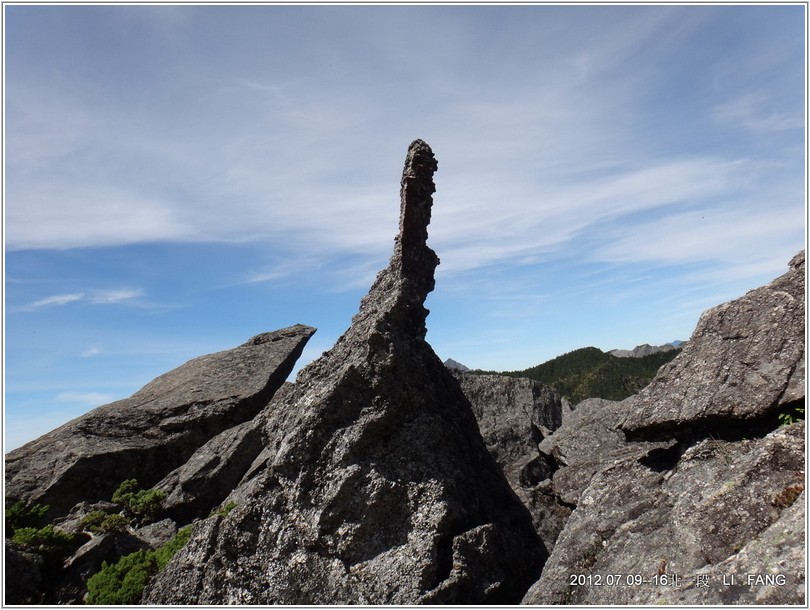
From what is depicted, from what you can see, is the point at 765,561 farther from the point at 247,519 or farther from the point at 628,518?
the point at 247,519

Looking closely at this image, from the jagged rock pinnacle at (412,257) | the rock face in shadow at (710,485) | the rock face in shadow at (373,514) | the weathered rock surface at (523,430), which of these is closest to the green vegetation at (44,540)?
the rock face in shadow at (373,514)

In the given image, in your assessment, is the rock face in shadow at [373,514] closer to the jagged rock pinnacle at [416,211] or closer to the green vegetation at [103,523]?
the jagged rock pinnacle at [416,211]

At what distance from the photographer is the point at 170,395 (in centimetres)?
3359

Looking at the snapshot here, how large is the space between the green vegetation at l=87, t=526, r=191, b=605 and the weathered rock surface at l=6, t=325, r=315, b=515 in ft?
33.0

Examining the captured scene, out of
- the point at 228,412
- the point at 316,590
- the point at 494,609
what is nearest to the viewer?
the point at 494,609

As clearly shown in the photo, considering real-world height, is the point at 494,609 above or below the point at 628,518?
below

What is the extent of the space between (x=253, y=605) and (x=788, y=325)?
15.6 meters

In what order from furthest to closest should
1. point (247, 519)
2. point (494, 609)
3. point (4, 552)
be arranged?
1. point (4, 552)
2. point (247, 519)
3. point (494, 609)

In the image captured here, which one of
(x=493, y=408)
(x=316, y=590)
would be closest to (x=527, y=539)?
(x=316, y=590)

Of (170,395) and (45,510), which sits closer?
(45,510)

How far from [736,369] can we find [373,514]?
10163 millimetres

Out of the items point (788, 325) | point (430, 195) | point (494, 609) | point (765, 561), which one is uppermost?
point (430, 195)

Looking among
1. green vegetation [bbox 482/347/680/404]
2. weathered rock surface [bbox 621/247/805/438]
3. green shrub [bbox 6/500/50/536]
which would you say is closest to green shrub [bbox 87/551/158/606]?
green shrub [bbox 6/500/50/536]

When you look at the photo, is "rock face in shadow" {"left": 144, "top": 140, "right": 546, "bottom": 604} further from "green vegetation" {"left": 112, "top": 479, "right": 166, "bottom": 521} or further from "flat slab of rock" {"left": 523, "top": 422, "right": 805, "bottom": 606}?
"green vegetation" {"left": 112, "top": 479, "right": 166, "bottom": 521}
